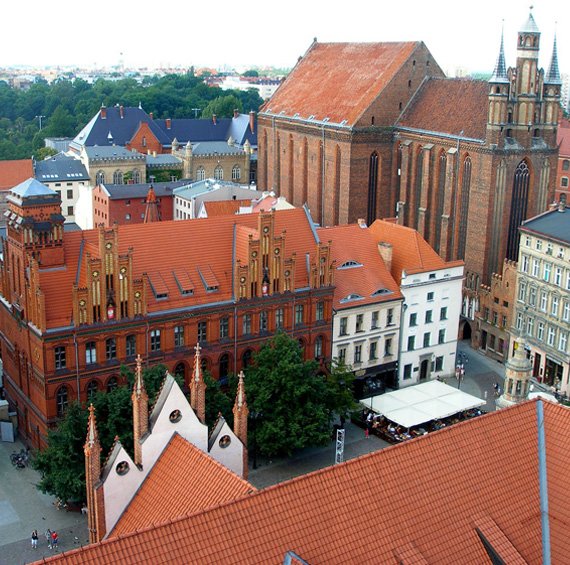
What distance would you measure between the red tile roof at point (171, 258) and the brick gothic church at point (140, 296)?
0.25 ft

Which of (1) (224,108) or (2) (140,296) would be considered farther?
(1) (224,108)

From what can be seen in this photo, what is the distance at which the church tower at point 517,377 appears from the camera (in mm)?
38344

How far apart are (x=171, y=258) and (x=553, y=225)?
1335 inches

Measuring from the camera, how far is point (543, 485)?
1236 inches

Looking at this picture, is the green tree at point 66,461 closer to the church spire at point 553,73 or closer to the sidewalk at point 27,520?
the sidewalk at point 27,520

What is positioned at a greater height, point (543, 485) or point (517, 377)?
point (517, 377)

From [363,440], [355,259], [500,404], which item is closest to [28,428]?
[363,440]

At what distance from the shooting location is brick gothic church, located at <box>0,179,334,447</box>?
5134 centimetres

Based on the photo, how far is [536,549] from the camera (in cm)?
2966

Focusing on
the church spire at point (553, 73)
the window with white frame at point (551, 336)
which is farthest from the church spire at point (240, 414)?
the church spire at point (553, 73)

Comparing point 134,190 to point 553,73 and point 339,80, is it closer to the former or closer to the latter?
point 339,80

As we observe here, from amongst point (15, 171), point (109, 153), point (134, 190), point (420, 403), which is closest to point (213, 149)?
point (109, 153)

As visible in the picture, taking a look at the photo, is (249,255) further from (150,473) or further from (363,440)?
(150,473)

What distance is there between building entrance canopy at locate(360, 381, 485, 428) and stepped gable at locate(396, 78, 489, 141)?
28686 mm
